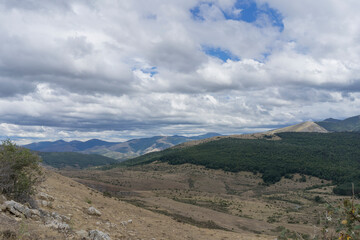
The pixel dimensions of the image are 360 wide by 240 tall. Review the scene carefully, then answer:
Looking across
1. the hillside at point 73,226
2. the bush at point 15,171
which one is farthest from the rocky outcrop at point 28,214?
the bush at point 15,171

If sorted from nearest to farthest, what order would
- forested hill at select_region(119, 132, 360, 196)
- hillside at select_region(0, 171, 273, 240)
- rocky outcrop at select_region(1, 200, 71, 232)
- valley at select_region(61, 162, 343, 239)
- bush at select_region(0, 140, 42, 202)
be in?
hillside at select_region(0, 171, 273, 240)
rocky outcrop at select_region(1, 200, 71, 232)
bush at select_region(0, 140, 42, 202)
valley at select_region(61, 162, 343, 239)
forested hill at select_region(119, 132, 360, 196)

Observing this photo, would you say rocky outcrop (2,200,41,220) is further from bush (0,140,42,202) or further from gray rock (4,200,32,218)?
bush (0,140,42,202)

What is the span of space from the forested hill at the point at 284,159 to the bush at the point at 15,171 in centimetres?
10647

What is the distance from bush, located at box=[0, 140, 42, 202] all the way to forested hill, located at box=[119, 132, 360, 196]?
106468 mm

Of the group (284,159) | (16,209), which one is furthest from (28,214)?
(284,159)

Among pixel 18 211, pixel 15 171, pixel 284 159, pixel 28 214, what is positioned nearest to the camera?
pixel 18 211

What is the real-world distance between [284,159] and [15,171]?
437ft

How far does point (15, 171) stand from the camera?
13.3 meters

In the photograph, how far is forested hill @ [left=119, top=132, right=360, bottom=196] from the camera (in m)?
111

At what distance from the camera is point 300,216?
45.3 meters

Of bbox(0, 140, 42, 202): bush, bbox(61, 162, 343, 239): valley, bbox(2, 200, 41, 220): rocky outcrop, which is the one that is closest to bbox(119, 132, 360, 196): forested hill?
bbox(61, 162, 343, 239): valley

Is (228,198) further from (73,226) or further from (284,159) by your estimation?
(284,159)

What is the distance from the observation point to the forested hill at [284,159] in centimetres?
11062

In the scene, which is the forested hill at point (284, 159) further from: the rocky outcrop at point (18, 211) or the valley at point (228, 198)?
the rocky outcrop at point (18, 211)
